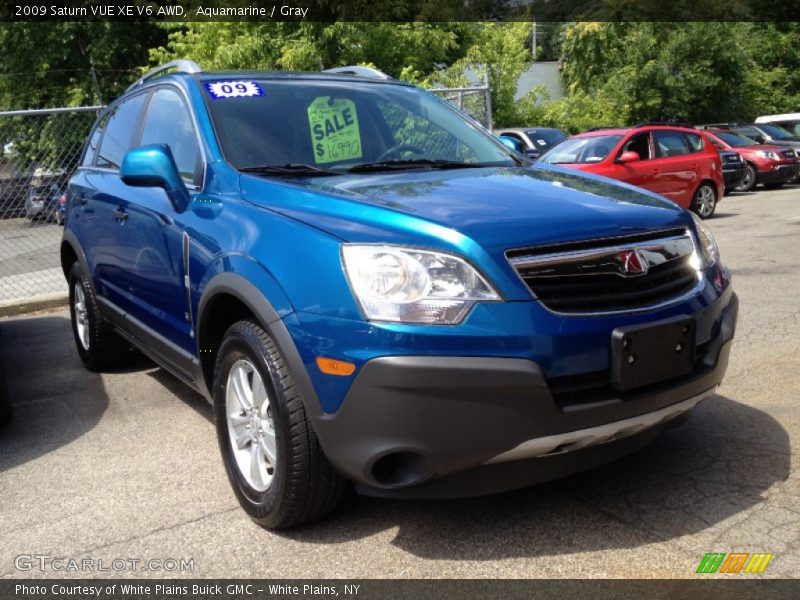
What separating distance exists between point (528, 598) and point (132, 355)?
4.02 m

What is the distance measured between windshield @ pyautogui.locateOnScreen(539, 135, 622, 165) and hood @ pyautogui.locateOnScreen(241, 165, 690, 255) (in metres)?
9.31

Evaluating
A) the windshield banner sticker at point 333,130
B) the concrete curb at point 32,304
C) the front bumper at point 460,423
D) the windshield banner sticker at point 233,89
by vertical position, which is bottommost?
the concrete curb at point 32,304

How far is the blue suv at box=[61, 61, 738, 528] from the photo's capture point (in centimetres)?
262

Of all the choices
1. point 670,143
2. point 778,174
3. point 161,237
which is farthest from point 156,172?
point 778,174

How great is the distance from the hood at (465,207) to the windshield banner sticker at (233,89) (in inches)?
29.5

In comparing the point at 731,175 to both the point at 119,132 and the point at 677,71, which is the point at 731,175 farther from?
the point at 119,132

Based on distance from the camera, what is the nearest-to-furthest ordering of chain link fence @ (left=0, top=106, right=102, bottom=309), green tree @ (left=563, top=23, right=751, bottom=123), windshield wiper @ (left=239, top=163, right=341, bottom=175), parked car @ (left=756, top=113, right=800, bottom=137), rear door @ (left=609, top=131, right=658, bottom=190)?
windshield wiper @ (left=239, top=163, right=341, bottom=175)
chain link fence @ (left=0, top=106, right=102, bottom=309)
rear door @ (left=609, top=131, right=658, bottom=190)
parked car @ (left=756, top=113, right=800, bottom=137)
green tree @ (left=563, top=23, right=751, bottom=123)

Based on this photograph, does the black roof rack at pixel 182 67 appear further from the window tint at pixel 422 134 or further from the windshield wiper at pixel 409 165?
the windshield wiper at pixel 409 165

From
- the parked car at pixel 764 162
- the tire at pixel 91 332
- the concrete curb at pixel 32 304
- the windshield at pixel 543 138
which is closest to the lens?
the tire at pixel 91 332

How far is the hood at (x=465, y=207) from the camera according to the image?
9.05ft

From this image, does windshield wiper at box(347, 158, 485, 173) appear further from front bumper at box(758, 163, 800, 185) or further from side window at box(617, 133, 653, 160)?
front bumper at box(758, 163, 800, 185)

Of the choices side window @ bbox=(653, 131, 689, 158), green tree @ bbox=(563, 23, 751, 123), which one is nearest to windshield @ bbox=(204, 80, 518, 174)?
side window @ bbox=(653, 131, 689, 158)

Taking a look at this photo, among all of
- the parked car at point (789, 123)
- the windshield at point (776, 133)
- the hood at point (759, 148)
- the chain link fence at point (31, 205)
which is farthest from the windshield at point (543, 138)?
the chain link fence at point (31, 205)

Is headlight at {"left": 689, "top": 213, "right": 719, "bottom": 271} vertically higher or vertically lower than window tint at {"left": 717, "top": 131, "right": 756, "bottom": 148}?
higher
